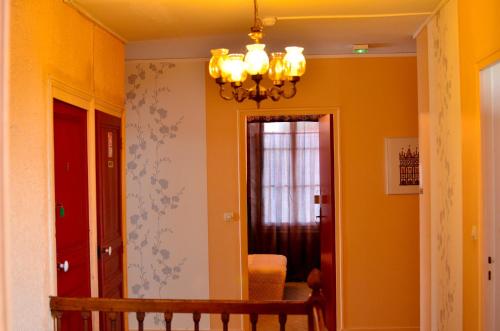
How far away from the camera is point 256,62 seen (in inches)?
126

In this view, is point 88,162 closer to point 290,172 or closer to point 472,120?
point 472,120

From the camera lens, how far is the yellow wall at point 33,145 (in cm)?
258

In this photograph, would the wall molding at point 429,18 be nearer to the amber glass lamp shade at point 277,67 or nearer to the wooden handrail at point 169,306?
the amber glass lamp shade at point 277,67

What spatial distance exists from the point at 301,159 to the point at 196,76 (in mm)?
2872

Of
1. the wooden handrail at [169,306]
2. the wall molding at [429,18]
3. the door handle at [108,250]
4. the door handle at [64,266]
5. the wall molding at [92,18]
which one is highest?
the wall molding at [429,18]

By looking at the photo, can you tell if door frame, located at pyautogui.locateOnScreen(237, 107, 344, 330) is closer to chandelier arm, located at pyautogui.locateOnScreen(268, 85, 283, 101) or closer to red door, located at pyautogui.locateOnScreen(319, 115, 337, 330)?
red door, located at pyautogui.locateOnScreen(319, 115, 337, 330)

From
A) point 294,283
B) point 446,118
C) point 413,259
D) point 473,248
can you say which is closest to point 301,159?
point 294,283

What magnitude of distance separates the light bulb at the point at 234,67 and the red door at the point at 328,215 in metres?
2.15

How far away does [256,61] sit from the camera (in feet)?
10.5

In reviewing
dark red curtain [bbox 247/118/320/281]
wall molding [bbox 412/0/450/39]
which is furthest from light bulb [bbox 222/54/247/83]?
dark red curtain [bbox 247/118/320/281]

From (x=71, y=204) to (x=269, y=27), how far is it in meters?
2.01

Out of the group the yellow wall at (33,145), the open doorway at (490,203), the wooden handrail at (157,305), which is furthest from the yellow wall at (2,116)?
the open doorway at (490,203)

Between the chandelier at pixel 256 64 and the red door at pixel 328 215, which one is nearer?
the chandelier at pixel 256 64

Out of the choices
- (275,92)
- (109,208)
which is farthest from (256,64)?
(109,208)
